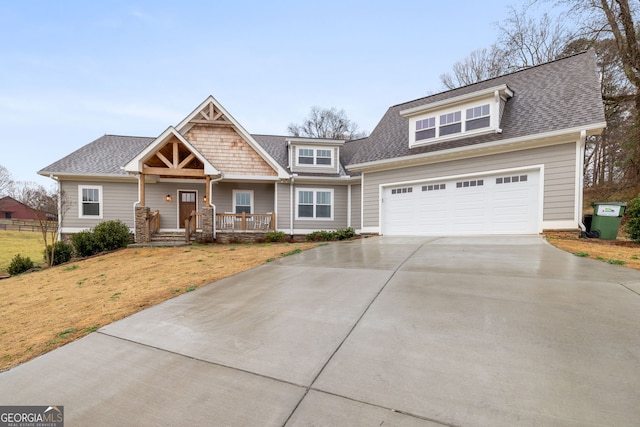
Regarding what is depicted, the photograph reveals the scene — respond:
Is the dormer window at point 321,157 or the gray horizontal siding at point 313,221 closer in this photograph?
the gray horizontal siding at point 313,221

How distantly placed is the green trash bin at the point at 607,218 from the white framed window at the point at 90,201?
1984cm

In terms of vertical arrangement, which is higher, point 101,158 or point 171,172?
point 101,158

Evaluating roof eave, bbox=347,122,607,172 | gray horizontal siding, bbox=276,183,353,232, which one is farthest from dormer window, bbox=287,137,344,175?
roof eave, bbox=347,122,607,172

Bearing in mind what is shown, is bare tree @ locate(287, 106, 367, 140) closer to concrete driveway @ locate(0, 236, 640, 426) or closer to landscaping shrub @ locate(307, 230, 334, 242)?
landscaping shrub @ locate(307, 230, 334, 242)

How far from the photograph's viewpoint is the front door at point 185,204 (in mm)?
14734

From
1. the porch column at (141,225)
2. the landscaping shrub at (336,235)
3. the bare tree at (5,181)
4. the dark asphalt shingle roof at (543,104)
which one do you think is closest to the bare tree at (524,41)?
the dark asphalt shingle roof at (543,104)

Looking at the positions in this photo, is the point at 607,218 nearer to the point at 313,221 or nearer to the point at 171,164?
the point at 313,221

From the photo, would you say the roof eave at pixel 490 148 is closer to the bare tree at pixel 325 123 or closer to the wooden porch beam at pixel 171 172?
the wooden porch beam at pixel 171 172

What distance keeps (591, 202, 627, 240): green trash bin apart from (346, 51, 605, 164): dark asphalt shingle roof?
8.30 feet

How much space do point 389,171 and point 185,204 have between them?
33.6 ft

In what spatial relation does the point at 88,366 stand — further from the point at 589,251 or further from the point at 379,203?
the point at 379,203

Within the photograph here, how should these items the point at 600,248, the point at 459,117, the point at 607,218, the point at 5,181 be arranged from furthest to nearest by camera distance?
the point at 5,181 < the point at 459,117 < the point at 607,218 < the point at 600,248

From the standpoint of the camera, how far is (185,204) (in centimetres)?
1484

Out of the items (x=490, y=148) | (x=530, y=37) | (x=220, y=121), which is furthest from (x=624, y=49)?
(x=220, y=121)
